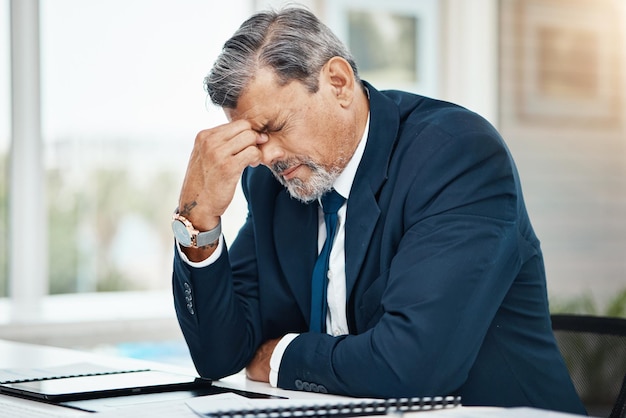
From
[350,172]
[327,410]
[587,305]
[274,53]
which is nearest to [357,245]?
[350,172]

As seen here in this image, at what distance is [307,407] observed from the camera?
1.18 m

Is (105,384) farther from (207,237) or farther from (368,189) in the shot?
(368,189)

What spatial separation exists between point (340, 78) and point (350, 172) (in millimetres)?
200

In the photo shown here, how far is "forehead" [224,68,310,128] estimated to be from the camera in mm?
1854

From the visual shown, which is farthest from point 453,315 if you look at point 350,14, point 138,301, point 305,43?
point 350,14

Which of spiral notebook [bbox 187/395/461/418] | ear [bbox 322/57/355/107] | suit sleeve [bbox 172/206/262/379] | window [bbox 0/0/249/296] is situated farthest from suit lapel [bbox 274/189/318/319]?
window [bbox 0/0/249/296]

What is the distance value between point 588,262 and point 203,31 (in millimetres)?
2292

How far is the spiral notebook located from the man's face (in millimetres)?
718

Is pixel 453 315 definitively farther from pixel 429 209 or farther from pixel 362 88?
pixel 362 88

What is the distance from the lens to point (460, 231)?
169cm

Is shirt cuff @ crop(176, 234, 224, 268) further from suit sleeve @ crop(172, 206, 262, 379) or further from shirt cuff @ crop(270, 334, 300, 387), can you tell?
shirt cuff @ crop(270, 334, 300, 387)

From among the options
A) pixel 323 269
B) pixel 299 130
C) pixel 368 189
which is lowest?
pixel 323 269

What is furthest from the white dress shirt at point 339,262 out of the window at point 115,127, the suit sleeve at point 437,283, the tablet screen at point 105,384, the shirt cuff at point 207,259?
the window at point 115,127

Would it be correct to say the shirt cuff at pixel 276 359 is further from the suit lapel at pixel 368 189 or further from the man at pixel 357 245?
the suit lapel at pixel 368 189
